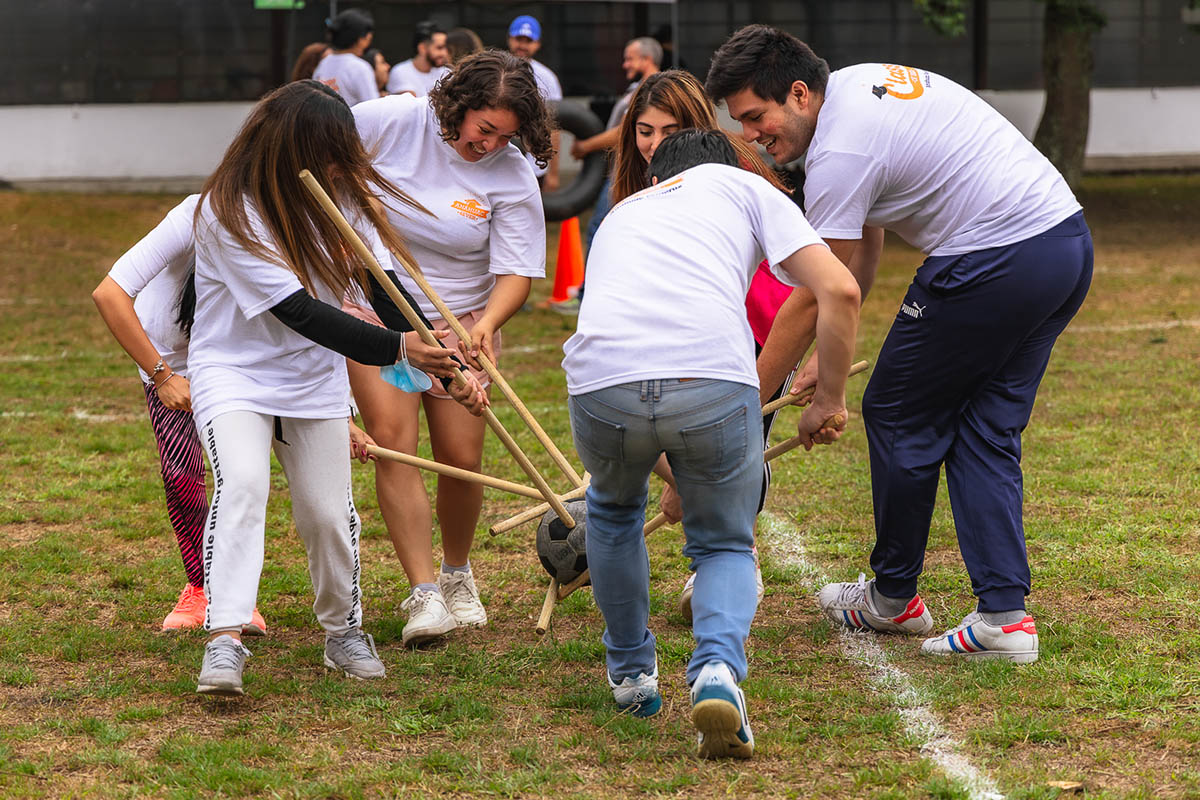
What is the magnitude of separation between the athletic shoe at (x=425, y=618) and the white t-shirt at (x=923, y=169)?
160 centimetres

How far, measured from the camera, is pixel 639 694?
3457mm

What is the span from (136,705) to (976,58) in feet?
58.0

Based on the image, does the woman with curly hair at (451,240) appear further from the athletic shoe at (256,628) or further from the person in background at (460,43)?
the person in background at (460,43)

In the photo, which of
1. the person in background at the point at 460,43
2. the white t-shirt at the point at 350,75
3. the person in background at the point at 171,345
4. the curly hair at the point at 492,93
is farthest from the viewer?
the white t-shirt at the point at 350,75

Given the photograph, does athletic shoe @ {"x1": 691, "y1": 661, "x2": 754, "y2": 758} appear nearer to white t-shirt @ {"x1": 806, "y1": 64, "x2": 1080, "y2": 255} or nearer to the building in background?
white t-shirt @ {"x1": 806, "y1": 64, "x2": 1080, "y2": 255}

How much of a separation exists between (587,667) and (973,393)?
1.35 meters

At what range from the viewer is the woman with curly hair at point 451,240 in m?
4.07

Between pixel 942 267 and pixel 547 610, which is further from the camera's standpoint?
pixel 547 610

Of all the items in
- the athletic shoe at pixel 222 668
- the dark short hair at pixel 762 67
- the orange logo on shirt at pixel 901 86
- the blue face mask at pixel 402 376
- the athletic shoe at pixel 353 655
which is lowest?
the athletic shoe at pixel 353 655

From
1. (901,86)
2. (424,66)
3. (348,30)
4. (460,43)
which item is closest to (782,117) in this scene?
(901,86)

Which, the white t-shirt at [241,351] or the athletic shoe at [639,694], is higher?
the white t-shirt at [241,351]

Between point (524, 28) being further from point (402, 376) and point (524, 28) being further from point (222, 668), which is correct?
point (222, 668)

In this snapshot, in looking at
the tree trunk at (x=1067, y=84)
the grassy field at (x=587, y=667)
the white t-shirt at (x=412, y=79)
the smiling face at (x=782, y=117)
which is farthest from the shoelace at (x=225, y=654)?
the tree trunk at (x=1067, y=84)

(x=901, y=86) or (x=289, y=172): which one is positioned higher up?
(x=901, y=86)
